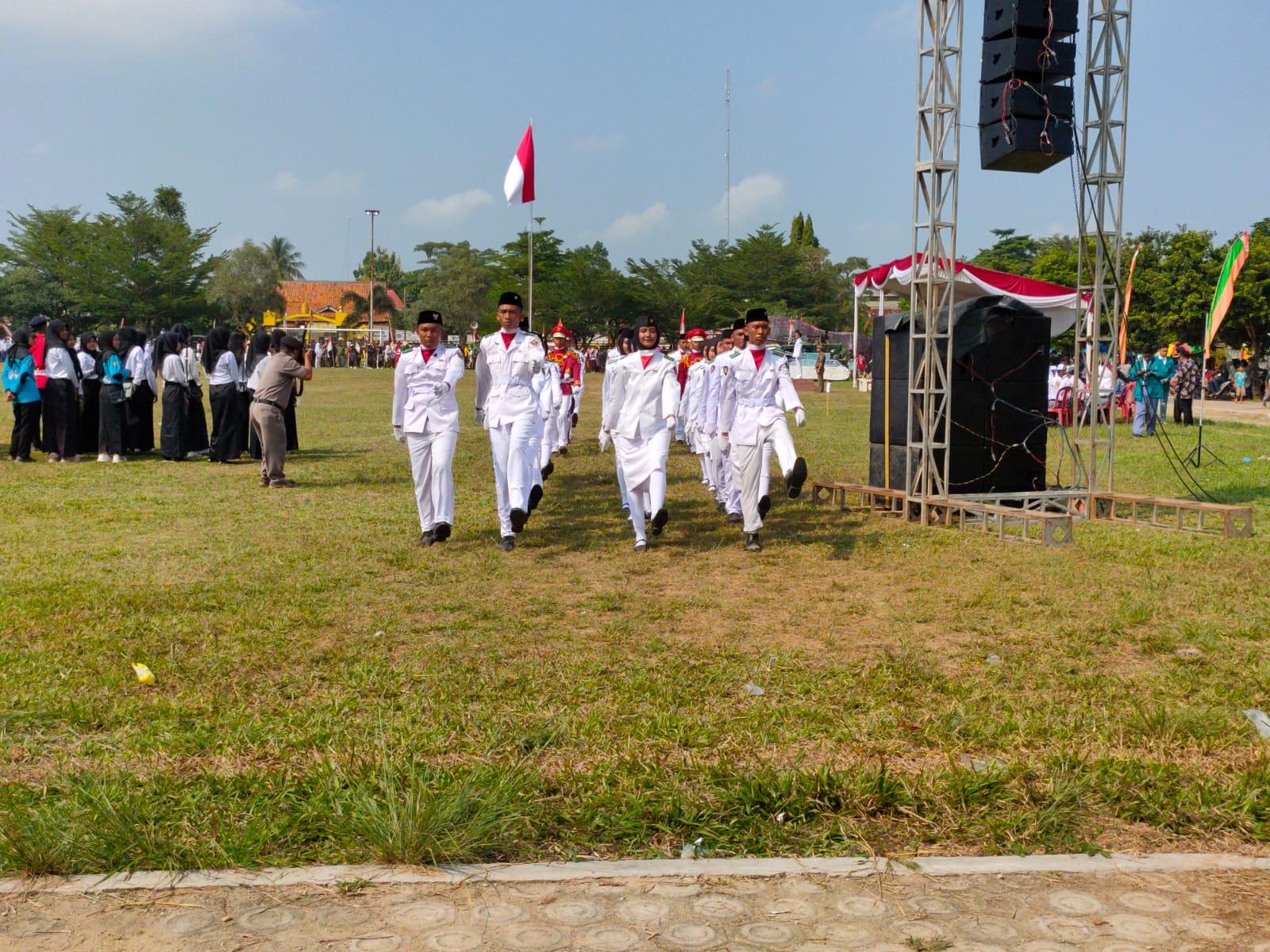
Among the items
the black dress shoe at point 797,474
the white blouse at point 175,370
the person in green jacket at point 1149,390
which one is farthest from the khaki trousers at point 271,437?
the person in green jacket at point 1149,390

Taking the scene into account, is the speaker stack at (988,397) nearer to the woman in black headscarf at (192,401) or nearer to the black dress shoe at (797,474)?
the black dress shoe at (797,474)

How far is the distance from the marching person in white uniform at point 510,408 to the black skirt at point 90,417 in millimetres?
8788

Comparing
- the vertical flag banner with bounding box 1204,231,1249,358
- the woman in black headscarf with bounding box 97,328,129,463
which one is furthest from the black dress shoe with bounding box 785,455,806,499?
the woman in black headscarf with bounding box 97,328,129,463

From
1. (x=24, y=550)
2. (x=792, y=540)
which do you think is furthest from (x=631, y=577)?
(x=24, y=550)

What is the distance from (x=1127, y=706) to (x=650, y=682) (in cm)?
209

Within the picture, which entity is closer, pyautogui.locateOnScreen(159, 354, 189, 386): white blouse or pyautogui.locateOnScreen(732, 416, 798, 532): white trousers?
pyautogui.locateOnScreen(732, 416, 798, 532): white trousers

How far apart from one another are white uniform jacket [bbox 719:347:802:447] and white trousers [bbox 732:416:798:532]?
0.06 m

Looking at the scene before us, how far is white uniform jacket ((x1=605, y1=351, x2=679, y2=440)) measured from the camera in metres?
9.87

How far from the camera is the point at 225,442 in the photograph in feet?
53.1

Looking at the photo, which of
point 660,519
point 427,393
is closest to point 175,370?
point 427,393

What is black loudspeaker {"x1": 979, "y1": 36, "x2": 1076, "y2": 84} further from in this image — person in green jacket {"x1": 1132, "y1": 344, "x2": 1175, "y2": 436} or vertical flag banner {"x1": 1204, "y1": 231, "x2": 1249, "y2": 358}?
person in green jacket {"x1": 1132, "y1": 344, "x2": 1175, "y2": 436}

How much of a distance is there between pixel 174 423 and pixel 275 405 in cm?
360

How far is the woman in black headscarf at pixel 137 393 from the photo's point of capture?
53.1 ft

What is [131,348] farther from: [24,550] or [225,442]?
[24,550]
